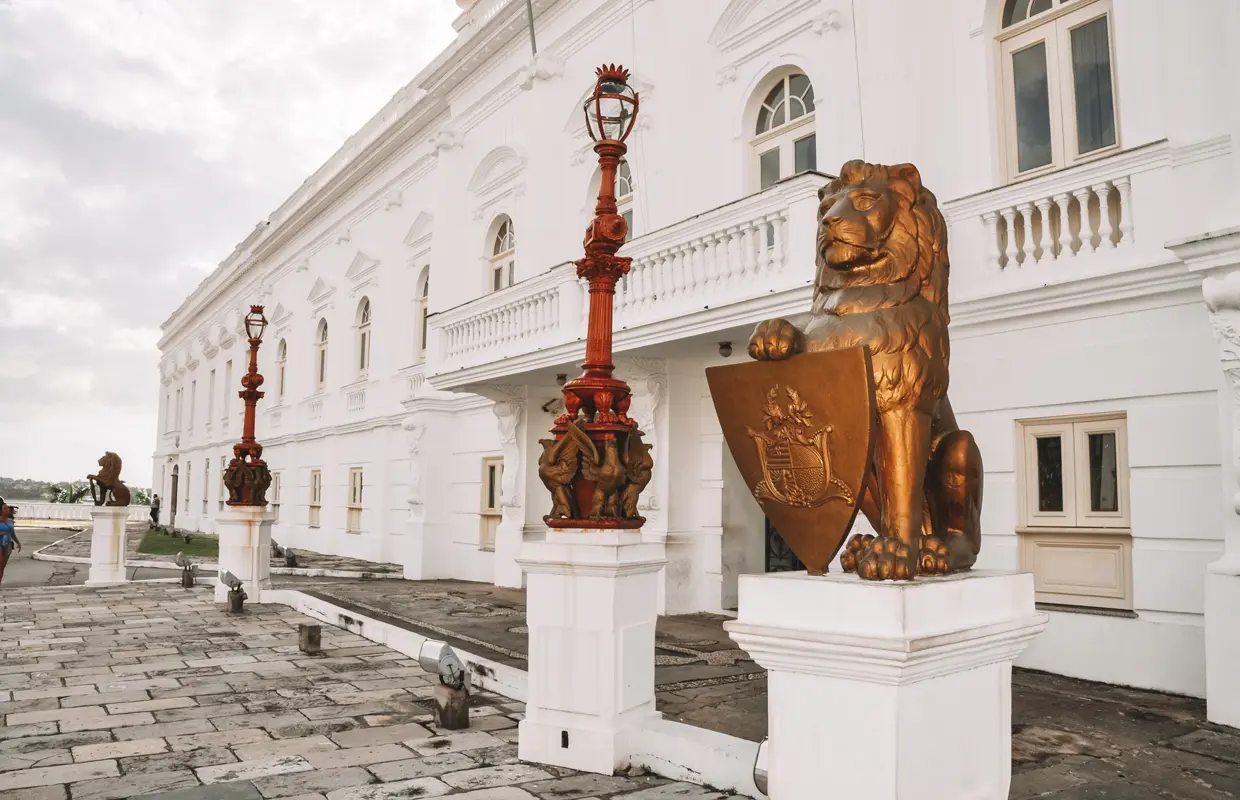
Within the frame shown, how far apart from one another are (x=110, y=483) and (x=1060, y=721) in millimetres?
15517

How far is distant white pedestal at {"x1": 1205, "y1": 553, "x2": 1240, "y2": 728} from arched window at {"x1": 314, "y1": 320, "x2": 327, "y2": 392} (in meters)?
20.9

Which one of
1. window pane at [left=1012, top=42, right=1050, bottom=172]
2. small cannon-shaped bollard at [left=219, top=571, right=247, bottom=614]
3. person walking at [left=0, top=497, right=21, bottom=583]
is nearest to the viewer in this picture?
window pane at [left=1012, top=42, right=1050, bottom=172]

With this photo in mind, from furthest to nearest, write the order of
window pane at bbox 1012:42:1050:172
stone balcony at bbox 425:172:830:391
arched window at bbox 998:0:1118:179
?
stone balcony at bbox 425:172:830:391 < window pane at bbox 1012:42:1050:172 < arched window at bbox 998:0:1118:179

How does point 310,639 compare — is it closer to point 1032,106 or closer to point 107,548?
point 1032,106

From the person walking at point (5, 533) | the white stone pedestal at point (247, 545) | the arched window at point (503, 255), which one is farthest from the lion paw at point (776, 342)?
the person walking at point (5, 533)

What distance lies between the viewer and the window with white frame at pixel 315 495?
2291 centimetres

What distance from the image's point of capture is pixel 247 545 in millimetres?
13320

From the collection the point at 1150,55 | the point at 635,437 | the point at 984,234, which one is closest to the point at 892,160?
the point at 984,234

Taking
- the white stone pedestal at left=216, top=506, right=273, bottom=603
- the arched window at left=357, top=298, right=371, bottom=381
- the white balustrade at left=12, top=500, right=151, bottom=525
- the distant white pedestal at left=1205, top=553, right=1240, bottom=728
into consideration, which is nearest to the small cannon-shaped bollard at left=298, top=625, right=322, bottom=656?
the white stone pedestal at left=216, top=506, right=273, bottom=603

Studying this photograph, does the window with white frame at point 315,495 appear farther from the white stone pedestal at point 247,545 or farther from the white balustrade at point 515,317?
the white balustrade at point 515,317

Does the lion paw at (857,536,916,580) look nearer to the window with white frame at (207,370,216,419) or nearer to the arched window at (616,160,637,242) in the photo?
the arched window at (616,160,637,242)

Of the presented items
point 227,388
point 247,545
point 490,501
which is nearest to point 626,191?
point 490,501

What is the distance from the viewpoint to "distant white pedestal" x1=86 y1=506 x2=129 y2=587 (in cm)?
1605

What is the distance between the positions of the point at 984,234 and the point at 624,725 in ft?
16.7
